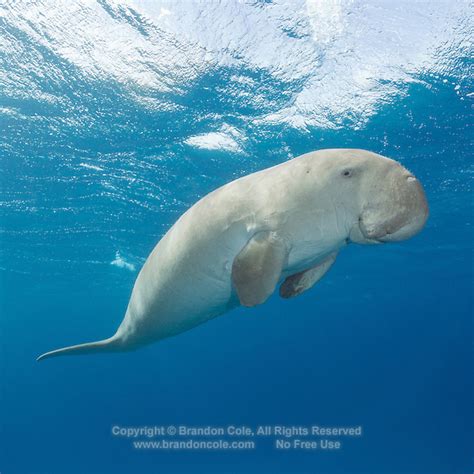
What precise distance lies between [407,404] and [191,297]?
84234 millimetres

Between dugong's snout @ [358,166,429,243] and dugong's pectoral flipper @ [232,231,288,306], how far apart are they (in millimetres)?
613

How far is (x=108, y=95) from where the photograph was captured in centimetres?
869

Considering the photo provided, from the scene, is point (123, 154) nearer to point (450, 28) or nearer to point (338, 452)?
point (450, 28)

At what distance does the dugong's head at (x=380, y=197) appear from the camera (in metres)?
2.55

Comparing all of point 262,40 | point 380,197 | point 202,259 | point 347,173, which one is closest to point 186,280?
point 202,259

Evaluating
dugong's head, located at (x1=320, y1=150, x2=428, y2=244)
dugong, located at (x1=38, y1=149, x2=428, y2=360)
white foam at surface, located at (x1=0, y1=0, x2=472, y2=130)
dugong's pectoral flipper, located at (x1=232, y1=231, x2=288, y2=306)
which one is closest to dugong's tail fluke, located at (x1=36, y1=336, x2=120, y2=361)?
dugong, located at (x1=38, y1=149, x2=428, y2=360)

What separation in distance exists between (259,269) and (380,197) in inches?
33.2

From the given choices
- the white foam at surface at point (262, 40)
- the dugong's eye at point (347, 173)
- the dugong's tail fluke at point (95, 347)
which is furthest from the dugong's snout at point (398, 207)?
the white foam at surface at point (262, 40)

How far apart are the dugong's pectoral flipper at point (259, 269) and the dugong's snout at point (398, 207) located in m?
0.61

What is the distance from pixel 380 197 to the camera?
2.61 m

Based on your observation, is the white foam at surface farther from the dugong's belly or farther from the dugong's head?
the dugong's head

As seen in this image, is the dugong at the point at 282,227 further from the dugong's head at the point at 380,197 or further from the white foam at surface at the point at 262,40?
the white foam at surface at the point at 262,40

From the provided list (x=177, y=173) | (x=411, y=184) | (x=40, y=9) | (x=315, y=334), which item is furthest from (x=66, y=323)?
(x=411, y=184)

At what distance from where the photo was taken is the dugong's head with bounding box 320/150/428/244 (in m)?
2.55
